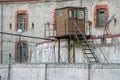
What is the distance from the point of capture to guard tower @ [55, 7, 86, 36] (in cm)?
3672

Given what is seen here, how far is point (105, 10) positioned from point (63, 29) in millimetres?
9137

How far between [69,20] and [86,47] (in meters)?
2.23

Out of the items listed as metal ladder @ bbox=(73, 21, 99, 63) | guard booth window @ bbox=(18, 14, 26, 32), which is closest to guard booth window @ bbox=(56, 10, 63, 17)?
metal ladder @ bbox=(73, 21, 99, 63)

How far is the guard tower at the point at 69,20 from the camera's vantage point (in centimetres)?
3672

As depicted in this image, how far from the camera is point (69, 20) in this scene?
36.7m

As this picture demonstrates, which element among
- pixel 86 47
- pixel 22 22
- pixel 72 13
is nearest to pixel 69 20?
pixel 72 13

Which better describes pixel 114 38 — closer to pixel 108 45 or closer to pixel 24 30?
pixel 108 45

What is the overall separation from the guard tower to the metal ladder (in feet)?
1.23

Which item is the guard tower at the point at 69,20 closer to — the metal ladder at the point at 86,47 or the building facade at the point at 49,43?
the metal ladder at the point at 86,47

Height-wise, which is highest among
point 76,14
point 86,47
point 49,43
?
point 76,14

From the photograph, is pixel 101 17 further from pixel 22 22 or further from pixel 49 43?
pixel 22 22

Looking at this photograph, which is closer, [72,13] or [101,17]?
[72,13]

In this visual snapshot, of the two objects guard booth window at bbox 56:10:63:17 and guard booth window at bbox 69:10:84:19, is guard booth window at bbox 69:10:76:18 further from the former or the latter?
guard booth window at bbox 56:10:63:17

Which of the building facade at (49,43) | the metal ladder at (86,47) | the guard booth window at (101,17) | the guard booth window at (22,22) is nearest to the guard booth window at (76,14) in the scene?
the metal ladder at (86,47)
